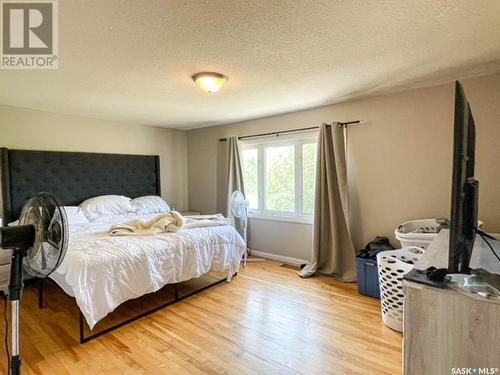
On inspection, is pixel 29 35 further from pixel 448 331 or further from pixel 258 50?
pixel 448 331

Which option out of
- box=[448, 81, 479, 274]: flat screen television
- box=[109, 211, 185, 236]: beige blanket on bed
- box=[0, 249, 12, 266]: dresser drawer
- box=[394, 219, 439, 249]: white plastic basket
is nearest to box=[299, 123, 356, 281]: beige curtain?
box=[394, 219, 439, 249]: white plastic basket

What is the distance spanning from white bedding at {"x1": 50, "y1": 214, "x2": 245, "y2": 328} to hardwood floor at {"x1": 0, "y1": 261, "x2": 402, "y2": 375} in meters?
0.30

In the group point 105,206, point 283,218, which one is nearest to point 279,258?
point 283,218

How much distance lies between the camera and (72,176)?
3695 mm

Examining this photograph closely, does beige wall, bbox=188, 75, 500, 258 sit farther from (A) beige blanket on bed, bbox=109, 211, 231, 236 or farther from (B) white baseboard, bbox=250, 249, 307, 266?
(A) beige blanket on bed, bbox=109, 211, 231, 236

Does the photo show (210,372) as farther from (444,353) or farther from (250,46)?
(250,46)

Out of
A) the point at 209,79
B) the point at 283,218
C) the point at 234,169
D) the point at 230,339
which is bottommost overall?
the point at 230,339

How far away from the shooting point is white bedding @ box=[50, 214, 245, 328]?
2.01 m

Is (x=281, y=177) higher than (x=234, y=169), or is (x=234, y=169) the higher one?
(x=234, y=169)

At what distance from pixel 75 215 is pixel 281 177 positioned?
281 cm

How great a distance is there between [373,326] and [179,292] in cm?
198

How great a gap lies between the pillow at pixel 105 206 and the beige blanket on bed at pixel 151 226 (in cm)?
100

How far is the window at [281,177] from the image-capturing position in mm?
3793

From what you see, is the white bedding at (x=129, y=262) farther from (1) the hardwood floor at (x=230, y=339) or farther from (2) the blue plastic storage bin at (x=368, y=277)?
(2) the blue plastic storage bin at (x=368, y=277)
